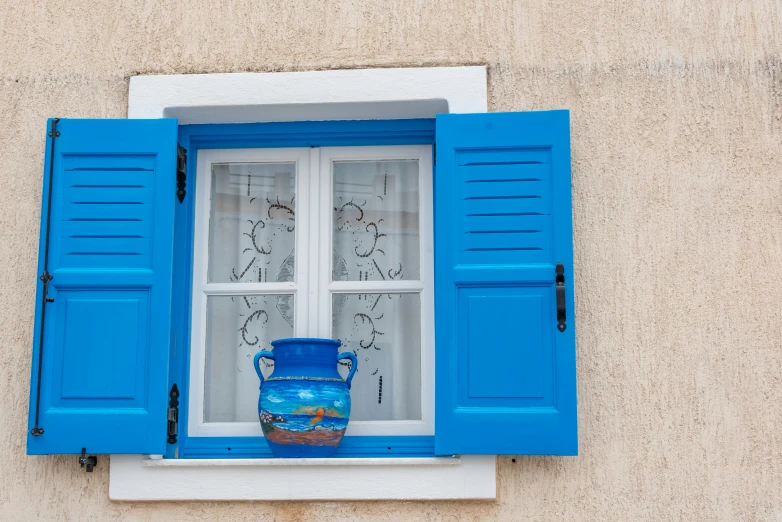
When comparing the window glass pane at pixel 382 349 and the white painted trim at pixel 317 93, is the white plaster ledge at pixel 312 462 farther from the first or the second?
the white painted trim at pixel 317 93

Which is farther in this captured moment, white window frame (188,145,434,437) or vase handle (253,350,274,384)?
white window frame (188,145,434,437)

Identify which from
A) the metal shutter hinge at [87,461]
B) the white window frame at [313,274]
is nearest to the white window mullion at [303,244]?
the white window frame at [313,274]

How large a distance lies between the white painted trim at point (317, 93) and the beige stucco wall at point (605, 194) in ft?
0.25

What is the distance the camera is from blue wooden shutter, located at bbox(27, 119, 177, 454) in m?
4.00

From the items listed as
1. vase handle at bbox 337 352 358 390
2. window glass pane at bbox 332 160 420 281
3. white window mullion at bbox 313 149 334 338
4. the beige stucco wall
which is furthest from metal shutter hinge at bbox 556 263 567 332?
white window mullion at bbox 313 149 334 338

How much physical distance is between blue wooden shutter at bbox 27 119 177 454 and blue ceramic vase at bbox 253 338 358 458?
1.48 feet

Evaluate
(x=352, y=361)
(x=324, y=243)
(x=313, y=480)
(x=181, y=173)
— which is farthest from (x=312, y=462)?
(x=181, y=173)

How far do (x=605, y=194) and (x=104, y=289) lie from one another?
7.05 ft

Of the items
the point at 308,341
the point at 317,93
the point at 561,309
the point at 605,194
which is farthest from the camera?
the point at 317,93

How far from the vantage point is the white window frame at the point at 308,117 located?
156 inches

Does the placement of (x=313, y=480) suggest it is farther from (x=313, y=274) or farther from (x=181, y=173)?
(x=181, y=173)

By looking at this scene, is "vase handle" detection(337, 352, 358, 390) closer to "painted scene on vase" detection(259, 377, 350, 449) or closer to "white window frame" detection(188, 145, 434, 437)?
"painted scene on vase" detection(259, 377, 350, 449)

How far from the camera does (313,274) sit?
4.41m

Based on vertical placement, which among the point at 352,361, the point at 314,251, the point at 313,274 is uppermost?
the point at 314,251
